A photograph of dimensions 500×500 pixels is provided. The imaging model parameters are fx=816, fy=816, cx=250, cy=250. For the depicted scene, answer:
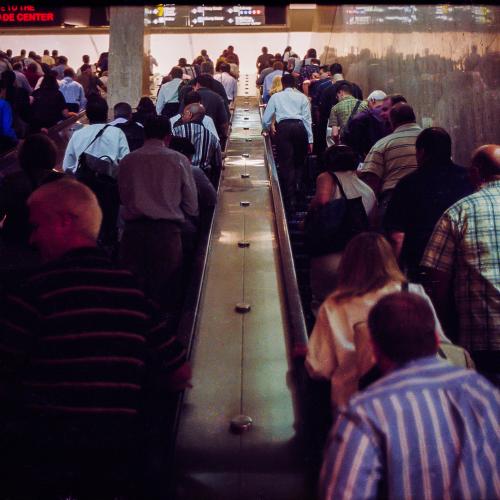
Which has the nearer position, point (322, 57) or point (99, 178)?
point (99, 178)

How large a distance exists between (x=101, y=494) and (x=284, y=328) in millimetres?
2942

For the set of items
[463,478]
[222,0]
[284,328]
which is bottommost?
[284,328]

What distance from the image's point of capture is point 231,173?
1085 cm

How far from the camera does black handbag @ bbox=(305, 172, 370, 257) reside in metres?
4.95

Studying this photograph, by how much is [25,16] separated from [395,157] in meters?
25.5

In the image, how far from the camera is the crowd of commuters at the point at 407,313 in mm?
2203

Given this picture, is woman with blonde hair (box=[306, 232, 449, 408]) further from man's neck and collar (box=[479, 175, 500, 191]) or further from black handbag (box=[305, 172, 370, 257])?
black handbag (box=[305, 172, 370, 257])

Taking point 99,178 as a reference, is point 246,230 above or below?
below

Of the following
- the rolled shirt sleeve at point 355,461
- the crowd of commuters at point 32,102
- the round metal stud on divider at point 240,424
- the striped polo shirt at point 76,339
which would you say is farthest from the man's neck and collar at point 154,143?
the crowd of commuters at point 32,102

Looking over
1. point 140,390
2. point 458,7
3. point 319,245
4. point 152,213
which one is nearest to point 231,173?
point 458,7

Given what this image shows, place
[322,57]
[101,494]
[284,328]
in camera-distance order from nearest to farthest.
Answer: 1. [101,494]
2. [284,328]
3. [322,57]

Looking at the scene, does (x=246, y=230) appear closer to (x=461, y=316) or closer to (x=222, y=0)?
(x=222, y=0)

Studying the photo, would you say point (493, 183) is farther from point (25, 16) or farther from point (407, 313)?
point (25, 16)

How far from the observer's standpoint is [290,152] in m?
10.5
